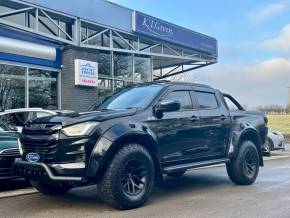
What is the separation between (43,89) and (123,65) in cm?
438

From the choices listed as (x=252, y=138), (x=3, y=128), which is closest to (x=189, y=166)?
(x=252, y=138)

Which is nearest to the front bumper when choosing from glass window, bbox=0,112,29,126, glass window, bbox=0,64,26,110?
glass window, bbox=0,112,29,126

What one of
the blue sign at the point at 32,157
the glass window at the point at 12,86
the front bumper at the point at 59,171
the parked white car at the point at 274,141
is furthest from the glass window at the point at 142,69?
the front bumper at the point at 59,171

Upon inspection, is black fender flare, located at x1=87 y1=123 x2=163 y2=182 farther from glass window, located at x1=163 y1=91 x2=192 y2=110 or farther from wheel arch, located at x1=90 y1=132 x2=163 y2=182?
glass window, located at x1=163 y1=91 x2=192 y2=110

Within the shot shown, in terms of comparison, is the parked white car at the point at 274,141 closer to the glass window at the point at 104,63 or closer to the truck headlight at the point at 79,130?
the glass window at the point at 104,63

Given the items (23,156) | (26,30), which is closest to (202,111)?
(23,156)

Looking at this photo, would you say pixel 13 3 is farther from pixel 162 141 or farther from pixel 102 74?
pixel 162 141

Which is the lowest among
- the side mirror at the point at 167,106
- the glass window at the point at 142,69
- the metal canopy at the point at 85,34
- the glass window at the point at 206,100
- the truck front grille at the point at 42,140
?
the truck front grille at the point at 42,140

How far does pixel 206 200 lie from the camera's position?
7258mm

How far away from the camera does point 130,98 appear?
24.9 ft

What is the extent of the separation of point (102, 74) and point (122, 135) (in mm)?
12044

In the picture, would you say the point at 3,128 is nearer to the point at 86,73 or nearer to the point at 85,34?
the point at 86,73

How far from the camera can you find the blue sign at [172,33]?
18.9 metres

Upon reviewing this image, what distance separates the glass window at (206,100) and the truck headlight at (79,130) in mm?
2637
